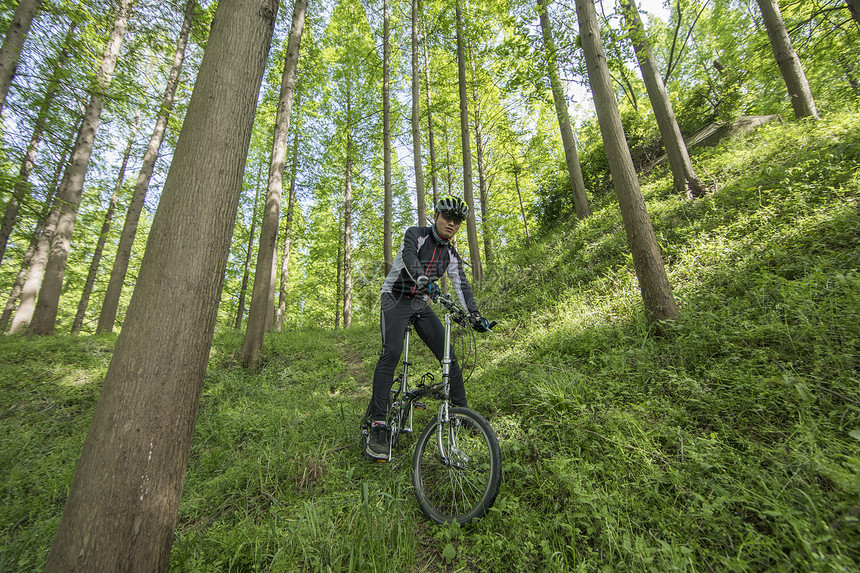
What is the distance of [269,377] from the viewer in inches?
258

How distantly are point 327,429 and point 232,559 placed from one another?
2.00m

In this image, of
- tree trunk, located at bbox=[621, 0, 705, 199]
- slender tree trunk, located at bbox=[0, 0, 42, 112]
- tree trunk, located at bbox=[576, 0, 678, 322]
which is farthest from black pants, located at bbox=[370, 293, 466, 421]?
slender tree trunk, located at bbox=[0, 0, 42, 112]

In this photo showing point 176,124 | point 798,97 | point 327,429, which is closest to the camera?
point 327,429

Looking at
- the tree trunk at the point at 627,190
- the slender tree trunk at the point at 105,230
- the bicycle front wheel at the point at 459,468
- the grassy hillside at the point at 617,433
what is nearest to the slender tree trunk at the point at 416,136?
the grassy hillside at the point at 617,433

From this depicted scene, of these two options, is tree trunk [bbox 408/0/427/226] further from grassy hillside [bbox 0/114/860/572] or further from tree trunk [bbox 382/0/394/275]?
grassy hillside [bbox 0/114/860/572]

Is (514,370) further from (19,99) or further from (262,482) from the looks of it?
(19,99)

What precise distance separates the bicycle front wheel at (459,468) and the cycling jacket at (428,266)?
1192mm

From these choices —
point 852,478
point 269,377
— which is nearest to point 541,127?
point 269,377

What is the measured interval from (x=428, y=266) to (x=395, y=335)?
2.71 feet

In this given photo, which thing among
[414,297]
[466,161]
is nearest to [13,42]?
[414,297]

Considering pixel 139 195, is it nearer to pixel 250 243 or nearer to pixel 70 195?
pixel 70 195

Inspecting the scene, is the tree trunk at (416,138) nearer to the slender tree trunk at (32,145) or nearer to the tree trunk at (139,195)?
the tree trunk at (139,195)

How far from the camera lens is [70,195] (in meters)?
8.69

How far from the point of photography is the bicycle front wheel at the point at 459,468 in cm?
239
